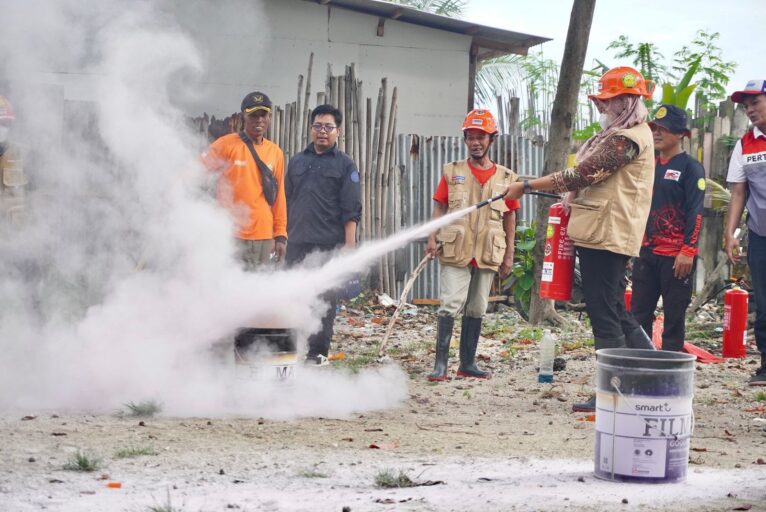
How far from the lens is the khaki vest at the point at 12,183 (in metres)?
6.87

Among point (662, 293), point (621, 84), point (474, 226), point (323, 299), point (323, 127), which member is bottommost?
point (323, 299)

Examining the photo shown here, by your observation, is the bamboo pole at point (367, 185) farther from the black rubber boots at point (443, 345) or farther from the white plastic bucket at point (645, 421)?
the white plastic bucket at point (645, 421)

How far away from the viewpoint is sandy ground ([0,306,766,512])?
3.83 meters

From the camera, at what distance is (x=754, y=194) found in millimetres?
6918

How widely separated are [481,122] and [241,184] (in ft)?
6.21

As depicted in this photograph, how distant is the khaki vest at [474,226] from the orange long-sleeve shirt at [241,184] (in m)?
1.40

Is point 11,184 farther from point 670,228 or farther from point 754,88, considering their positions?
point 754,88

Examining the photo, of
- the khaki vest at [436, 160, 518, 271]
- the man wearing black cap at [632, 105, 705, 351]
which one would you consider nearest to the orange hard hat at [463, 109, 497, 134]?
the khaki vest at [436, 160, 518, 271]

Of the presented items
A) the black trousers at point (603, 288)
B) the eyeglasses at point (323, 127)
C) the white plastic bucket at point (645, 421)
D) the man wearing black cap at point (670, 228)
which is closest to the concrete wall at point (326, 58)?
the eyeglasses at point (323, 127)

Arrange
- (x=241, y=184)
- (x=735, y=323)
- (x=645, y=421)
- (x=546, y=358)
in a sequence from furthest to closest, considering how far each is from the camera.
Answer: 1. (x=735, y=323)
2. (x=546, y=358)
3. (x=241, y=184)
4. (x=645, y=421)

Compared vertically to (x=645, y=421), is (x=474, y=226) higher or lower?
higher

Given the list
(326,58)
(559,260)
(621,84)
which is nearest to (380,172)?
(326,58)

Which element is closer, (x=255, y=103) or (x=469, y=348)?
(x=255, y=103)

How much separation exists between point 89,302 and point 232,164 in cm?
149
